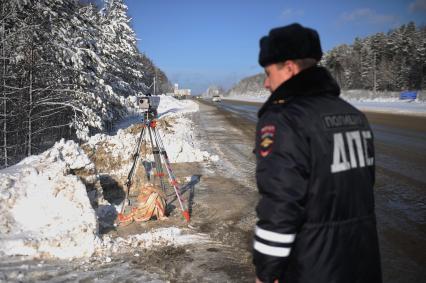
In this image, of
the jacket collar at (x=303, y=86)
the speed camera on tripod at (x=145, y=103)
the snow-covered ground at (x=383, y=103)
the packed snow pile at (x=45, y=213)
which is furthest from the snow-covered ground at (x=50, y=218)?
the snow-covered ground at (x=383, y=103)

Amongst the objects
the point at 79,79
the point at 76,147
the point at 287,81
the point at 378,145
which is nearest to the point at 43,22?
the point at 79,79

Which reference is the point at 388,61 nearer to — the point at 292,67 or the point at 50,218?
the point at 50,218

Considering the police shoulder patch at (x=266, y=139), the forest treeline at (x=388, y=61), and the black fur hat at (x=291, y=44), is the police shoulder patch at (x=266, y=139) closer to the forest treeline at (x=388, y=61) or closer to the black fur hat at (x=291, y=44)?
the black fur hat at (x=291, y=44)

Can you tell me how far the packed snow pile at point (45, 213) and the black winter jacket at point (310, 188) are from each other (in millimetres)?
3508

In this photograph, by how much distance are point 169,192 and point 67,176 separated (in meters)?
2.74

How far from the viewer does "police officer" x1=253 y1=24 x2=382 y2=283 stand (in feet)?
5.91

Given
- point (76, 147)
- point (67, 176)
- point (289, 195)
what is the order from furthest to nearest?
point (76, 147), point (67, 176), point (289, 195)

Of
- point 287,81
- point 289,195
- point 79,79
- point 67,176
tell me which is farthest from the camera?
point 79,79

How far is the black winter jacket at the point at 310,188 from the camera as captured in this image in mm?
1797

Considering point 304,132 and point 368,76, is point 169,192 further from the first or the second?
point 368,76

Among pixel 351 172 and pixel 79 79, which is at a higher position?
pixel 79 79

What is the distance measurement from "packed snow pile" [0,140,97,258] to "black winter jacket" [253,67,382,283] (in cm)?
351

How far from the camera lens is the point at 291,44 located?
191cm

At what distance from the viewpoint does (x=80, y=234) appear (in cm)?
484
